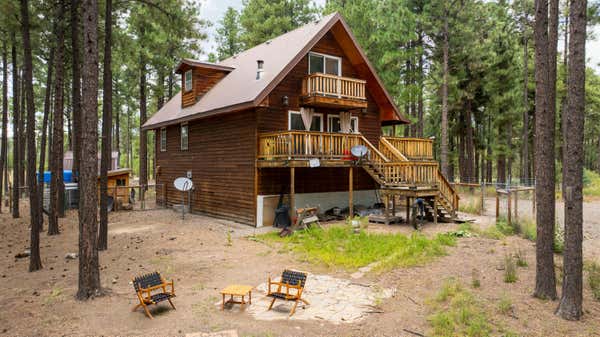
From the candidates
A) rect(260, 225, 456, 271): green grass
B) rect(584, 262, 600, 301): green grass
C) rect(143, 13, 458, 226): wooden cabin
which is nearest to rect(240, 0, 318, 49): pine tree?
rect(143, 13, 458, 226): wooden cabin

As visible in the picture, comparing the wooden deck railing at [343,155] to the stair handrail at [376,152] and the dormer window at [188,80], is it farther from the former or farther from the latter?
the dormer window at [188,80]

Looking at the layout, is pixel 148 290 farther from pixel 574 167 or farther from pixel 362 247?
pixel 574 167

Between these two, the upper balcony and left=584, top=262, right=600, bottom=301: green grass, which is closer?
left=584, top=262, right=600, bottom=301: green grass

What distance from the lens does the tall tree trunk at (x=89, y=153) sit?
7.75 m

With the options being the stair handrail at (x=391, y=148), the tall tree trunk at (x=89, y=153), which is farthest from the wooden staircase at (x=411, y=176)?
the tall tree trunk at (x=89, y=153)

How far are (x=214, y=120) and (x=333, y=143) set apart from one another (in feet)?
20.6

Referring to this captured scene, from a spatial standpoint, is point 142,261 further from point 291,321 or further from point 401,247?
point 401,247

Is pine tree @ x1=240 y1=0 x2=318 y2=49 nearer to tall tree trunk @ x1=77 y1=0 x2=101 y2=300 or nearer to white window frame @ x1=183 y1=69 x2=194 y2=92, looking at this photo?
white window frame @ x1=183 y1=69 x2=194 y2=92

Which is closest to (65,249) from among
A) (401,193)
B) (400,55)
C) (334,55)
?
(401,193)

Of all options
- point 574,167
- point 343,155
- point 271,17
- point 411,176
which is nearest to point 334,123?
point 343,155

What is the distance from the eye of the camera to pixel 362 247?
1134 centimetres

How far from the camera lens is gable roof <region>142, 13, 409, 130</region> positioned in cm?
1550

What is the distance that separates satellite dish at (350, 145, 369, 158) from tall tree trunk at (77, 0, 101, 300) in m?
10.1

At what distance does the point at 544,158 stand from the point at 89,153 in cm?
872
